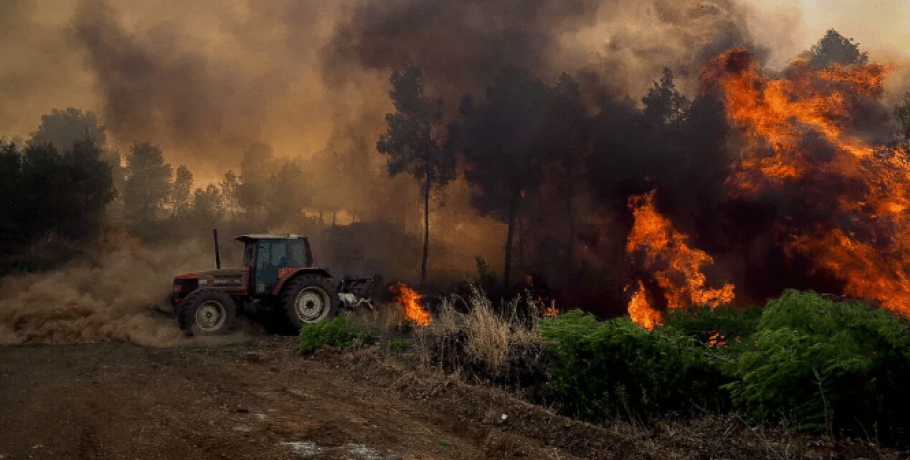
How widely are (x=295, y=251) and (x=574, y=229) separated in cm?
1627

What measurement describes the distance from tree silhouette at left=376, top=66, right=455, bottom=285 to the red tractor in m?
18.5

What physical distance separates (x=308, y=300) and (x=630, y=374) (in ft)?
34.4

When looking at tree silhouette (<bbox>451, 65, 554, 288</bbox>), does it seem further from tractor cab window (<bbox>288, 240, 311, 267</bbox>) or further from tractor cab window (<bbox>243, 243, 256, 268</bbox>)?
tractor cab window (<bbox>243, 243, 256, 268</bbox>)

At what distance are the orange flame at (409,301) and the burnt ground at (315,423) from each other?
14.9 meters

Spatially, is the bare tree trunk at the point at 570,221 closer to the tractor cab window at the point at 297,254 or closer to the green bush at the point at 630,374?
the tractor cab window at the point at 297,254

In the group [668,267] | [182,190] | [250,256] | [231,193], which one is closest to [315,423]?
[250,256]

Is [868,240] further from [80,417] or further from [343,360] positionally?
[80,417]

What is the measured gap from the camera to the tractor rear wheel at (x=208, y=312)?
14.0 m

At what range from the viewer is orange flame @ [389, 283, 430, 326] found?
25.0 meters

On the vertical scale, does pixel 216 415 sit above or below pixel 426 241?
below

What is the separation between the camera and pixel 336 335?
11.6m

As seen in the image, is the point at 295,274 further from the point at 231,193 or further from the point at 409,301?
the point at 231,193

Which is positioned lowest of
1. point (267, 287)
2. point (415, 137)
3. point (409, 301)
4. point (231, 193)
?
point (409, 301)

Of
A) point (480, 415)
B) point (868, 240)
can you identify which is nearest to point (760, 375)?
point (480, 415)
